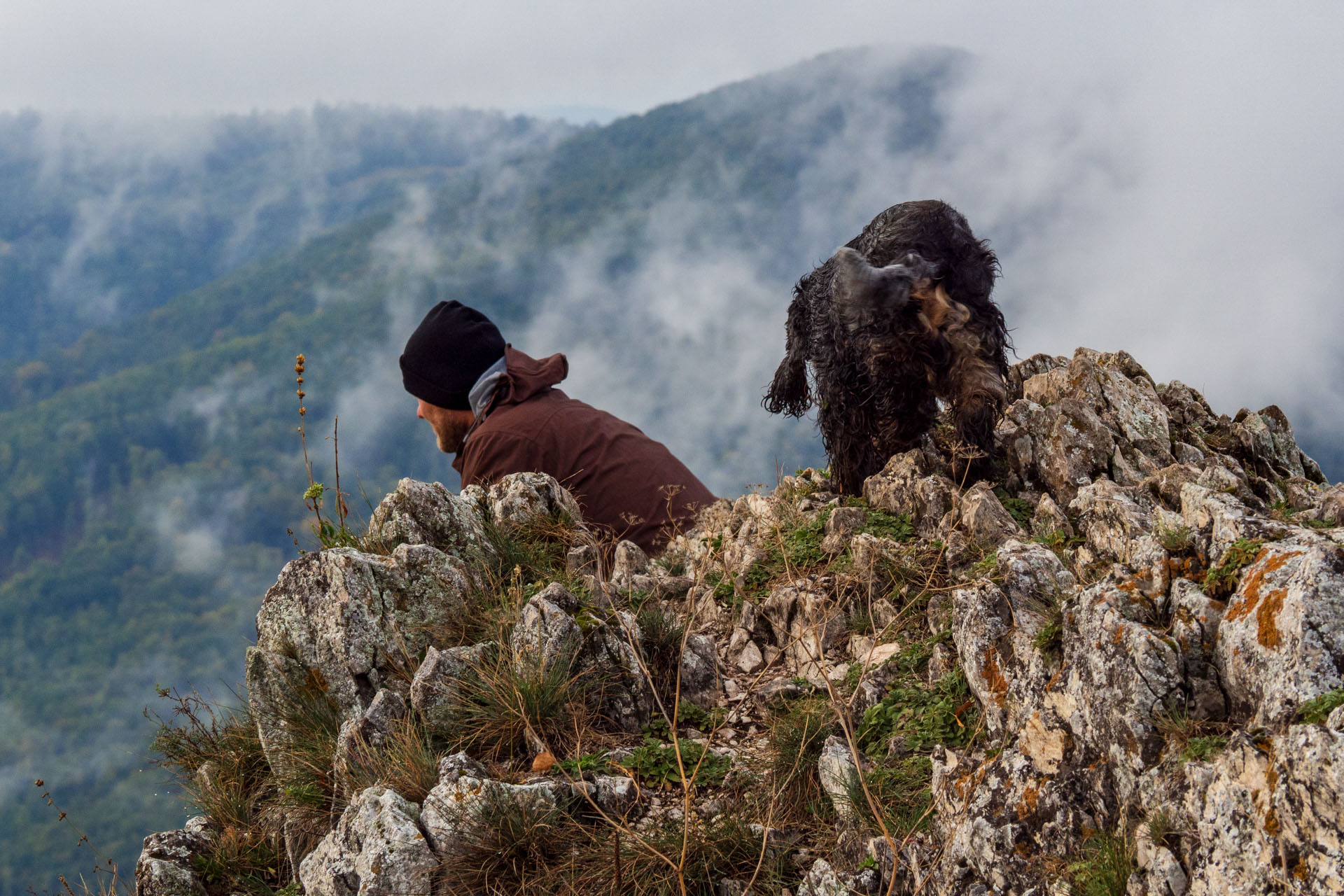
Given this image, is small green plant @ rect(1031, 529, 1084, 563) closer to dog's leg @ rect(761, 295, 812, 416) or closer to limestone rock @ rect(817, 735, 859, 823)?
limestone rock @ rect(817, 735, 859, 823)

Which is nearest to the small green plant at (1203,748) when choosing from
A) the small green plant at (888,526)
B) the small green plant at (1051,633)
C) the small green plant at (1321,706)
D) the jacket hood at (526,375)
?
the small green plant at (1321,706)

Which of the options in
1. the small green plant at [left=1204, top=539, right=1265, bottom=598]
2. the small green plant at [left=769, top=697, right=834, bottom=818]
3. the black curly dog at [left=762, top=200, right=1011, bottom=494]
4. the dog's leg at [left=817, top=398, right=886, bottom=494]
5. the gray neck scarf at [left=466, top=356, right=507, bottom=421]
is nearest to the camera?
the small green plant at [left=1204, top=539, right=1265, bottom=598]

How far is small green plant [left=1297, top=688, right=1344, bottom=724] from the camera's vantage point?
2.29 metres

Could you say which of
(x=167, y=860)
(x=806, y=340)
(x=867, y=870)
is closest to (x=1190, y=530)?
(x=867, y=870)

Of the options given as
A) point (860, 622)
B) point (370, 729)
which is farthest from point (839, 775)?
point (370, 729)

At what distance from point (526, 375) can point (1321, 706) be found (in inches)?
225

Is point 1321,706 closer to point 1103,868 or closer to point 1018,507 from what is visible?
point 1103,868

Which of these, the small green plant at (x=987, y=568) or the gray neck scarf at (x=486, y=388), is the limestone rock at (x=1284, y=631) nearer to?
the small green plant at (x=987, y=568)

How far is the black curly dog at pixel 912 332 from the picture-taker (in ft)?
16.8

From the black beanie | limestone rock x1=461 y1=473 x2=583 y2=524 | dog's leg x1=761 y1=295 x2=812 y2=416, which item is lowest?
limestone rock x1=461 y1=473 x2=583 y2=524

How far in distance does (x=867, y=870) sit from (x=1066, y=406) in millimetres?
3298

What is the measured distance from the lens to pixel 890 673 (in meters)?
4.29

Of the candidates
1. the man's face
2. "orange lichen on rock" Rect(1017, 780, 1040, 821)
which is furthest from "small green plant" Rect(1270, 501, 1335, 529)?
the man's face

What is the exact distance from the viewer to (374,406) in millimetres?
184000
